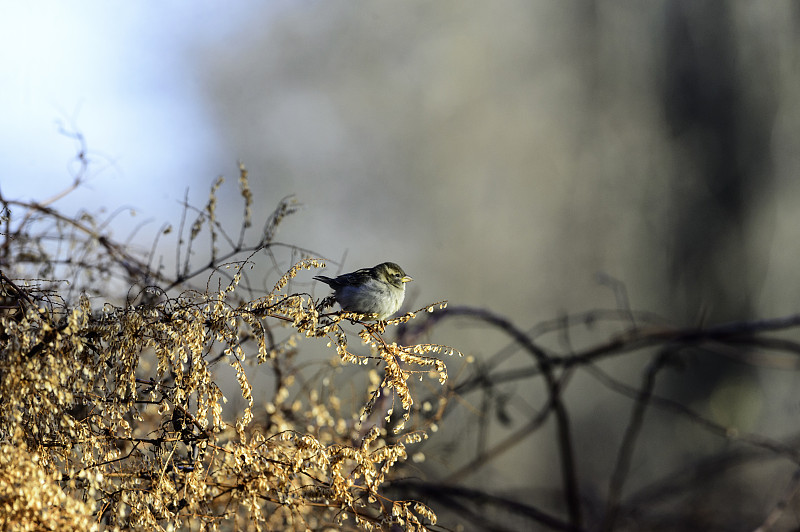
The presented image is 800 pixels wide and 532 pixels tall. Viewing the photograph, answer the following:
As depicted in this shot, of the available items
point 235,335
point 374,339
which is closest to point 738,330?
point 374,339

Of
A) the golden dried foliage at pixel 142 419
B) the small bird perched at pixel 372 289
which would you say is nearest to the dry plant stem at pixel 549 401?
the small bird perched at pixel 372 289

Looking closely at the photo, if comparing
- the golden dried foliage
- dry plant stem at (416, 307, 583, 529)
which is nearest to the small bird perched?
dry plant stem at (416, 307, 583, 529)

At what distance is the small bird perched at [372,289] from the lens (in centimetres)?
251

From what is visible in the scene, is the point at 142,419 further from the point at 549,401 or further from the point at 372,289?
the point at 549,401

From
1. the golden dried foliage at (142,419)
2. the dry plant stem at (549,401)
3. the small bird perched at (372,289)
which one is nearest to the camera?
the golden dried foliage at (142,419)

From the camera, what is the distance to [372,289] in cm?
258

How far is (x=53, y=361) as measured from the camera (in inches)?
58.8

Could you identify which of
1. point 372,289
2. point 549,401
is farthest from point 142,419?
point 549,401

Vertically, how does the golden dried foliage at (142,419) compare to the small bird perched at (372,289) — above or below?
below

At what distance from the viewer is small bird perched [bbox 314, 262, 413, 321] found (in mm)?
2510

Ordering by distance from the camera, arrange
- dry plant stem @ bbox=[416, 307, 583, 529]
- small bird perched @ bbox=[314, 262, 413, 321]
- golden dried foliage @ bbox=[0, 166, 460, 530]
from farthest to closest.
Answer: dry plant stem @ bbox=[416, 307, 583, 529]
small bird perched @ bbox=[314, 262, 413, 321]
golden dried foliage @ bbox=[0, 166, 460, 530]

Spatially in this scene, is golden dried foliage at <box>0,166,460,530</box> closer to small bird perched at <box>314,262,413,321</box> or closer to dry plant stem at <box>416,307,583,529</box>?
small bird perched at <box>314,262,413,321</box>

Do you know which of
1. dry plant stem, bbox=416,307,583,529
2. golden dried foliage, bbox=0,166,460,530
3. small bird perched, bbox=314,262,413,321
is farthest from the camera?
dry plant stem, bbox=416,307,583,529

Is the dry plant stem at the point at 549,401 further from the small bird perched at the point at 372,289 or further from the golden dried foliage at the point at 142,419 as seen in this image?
the golden dried foliage at the point at 142,419
